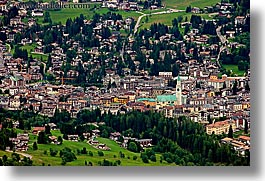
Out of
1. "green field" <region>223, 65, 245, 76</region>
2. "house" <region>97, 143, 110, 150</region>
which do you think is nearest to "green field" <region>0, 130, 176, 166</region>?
"house" <region>97, 143, 110, 150</region>

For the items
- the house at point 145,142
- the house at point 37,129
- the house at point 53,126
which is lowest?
the house at point 145,142

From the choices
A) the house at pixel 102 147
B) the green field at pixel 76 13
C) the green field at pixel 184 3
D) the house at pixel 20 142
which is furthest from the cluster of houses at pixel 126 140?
the green field at pixel 184 3

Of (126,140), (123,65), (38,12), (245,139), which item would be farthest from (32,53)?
(245,139)

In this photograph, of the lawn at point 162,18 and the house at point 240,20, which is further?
the lawn at point 162,18

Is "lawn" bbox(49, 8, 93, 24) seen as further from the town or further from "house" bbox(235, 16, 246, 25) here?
"house" bbox(235, 16, 246, 25)

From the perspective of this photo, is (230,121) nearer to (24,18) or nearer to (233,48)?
(233,48)

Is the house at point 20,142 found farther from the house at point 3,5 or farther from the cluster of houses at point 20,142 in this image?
the house at point 3,5

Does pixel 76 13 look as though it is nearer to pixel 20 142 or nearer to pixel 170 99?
pixel 170 99
